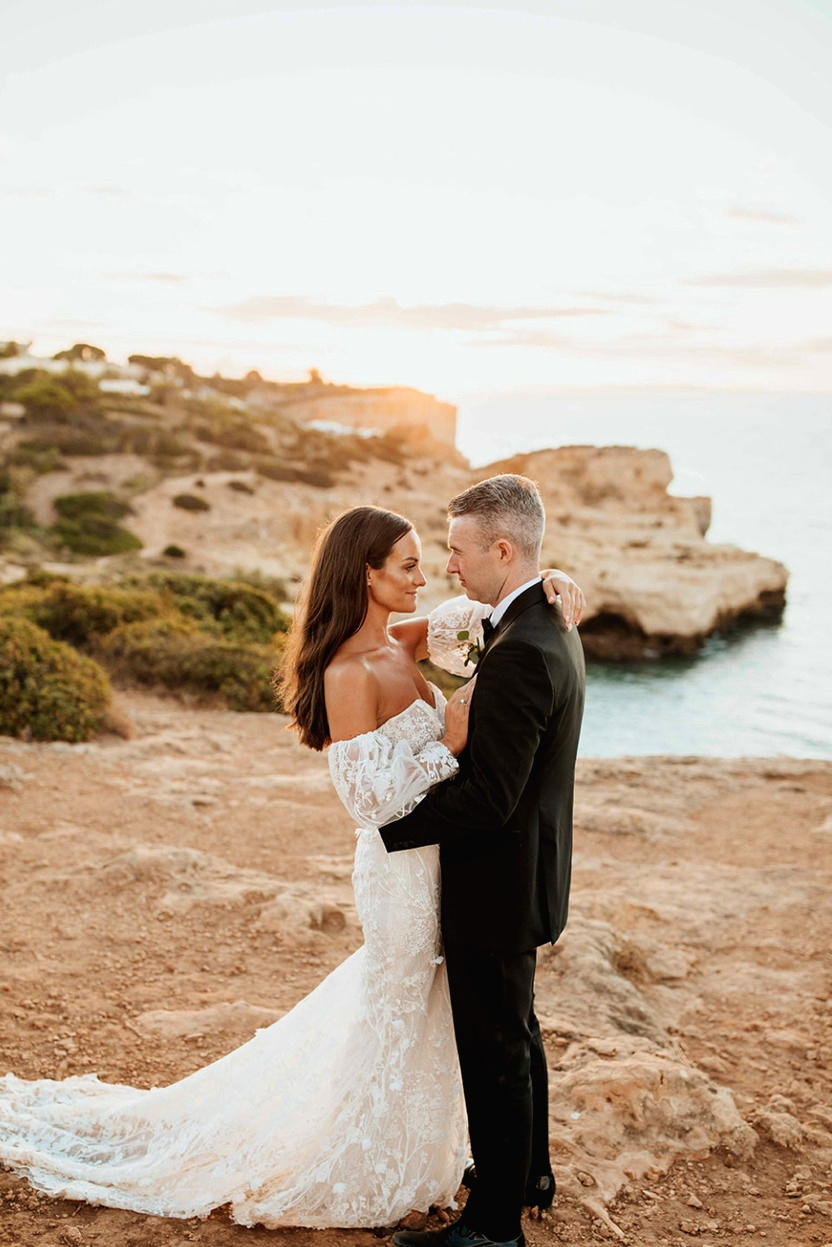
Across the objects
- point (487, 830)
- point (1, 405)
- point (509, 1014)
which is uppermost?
point (1, 405)

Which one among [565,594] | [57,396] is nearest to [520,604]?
[565,594]

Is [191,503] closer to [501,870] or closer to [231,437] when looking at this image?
[231,437]

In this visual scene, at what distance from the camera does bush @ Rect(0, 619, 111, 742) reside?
31.1 feet

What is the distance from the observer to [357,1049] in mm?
3273

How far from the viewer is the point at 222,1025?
184 inches

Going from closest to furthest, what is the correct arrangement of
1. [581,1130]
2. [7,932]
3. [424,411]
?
[581,1130]
[7,932]
[424,411]

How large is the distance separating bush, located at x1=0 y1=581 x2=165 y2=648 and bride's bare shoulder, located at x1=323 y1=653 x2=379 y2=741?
10.7 metres

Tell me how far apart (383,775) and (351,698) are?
298 mm

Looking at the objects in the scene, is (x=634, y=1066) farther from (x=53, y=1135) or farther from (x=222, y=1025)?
(x=53, y=1135)

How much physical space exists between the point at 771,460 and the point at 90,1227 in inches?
5441

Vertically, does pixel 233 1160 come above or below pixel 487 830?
below

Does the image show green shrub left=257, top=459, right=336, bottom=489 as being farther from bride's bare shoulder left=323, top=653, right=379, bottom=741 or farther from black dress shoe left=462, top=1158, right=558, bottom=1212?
black dress shoe left=462, top=1158, right=558, bottom=1212

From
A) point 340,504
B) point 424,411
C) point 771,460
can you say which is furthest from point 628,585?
point 771,460

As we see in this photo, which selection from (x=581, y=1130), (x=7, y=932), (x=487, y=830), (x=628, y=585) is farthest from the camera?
(x=628, y=585)
